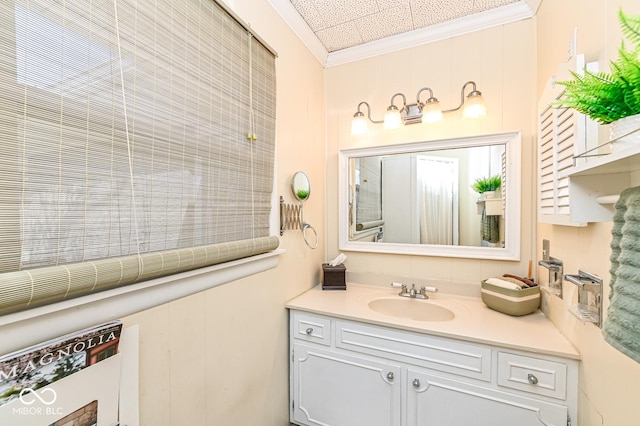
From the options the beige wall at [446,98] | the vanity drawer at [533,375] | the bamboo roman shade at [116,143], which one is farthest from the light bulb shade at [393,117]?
the vanity drawer at [533,375]

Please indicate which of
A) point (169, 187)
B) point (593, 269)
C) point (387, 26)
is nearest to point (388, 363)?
point (593, 269)

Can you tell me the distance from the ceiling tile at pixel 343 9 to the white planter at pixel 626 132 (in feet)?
4.67

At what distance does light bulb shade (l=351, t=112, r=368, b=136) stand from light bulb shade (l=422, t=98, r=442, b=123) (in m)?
0.40

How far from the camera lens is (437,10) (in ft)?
5.16

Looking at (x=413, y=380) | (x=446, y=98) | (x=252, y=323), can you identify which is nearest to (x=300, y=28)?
(x=446, y=98)

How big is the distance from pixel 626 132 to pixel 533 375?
1.00 metres

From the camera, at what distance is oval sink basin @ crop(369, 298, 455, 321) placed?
1.59m

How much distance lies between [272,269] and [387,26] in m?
1.68

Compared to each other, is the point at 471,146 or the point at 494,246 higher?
the point at 471,146

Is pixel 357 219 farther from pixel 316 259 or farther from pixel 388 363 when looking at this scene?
pixel 388 363

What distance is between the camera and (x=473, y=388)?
1.16 metres

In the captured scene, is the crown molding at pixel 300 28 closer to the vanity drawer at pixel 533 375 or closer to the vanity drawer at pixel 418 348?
the vanity drawer at pixel 418 348

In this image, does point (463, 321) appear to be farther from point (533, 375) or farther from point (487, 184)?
point (487, 184)

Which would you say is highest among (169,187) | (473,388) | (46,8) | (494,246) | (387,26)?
(387,26)
